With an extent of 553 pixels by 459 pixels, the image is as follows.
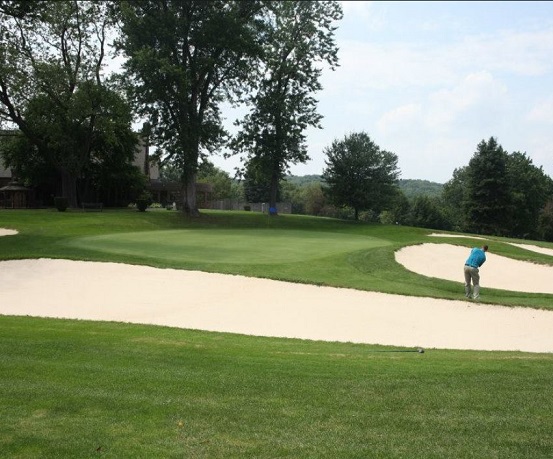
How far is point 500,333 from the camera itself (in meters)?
13.2

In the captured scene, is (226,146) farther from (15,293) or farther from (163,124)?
(15,293)

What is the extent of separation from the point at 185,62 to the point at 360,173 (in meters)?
19.2

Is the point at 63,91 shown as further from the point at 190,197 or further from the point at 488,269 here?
the point at 488,269

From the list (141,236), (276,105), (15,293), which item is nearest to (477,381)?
(15,293)

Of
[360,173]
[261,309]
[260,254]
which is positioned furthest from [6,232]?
[360,173]

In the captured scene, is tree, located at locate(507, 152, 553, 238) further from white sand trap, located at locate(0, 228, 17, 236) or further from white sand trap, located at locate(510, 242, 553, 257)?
white sand trap, located at locate(0, 228, 17, 236)

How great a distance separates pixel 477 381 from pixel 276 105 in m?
42.4

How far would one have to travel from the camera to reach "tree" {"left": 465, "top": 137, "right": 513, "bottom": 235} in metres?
62.6

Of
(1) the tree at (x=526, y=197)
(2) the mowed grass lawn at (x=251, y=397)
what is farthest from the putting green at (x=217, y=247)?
(1) the tree at (x=526, y=197)

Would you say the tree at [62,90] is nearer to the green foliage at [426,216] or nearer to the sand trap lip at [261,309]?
the sand trap lip at [261,309]

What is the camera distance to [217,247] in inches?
949

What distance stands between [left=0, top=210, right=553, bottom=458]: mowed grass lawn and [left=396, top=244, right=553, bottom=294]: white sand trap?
1027cm

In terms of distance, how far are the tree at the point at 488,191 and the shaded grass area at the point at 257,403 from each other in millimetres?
58042

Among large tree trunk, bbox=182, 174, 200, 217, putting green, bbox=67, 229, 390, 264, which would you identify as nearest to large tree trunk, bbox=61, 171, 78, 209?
large tree trunk, bbox=182, 174, 200, 217
